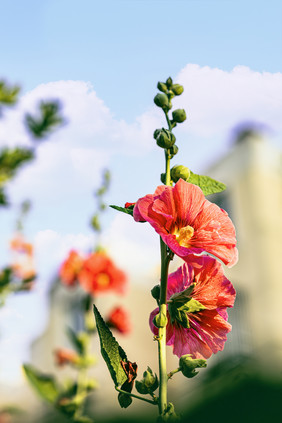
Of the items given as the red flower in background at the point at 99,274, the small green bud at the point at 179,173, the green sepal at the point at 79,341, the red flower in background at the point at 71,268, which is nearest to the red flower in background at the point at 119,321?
the red flower in background at the point at 99,274

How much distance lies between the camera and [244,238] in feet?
33.7

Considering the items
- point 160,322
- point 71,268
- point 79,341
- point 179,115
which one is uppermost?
point 71,268

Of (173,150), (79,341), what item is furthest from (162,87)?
(79,341)

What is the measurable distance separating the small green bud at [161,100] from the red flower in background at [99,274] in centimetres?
177

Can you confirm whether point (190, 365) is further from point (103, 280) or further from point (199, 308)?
point (103, 280)

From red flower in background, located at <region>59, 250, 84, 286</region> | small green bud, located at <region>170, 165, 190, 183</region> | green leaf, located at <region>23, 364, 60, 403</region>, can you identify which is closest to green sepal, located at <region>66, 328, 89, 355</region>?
red flower in background, located at <region>59, 250, 84, 286</region>

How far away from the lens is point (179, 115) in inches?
42.5

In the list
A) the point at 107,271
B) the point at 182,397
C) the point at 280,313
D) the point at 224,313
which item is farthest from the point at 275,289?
the point at 224,313

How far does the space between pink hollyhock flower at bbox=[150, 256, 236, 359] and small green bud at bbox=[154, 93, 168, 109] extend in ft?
1.14

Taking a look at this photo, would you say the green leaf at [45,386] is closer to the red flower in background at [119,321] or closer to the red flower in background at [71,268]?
the red flower in background at [71,268]

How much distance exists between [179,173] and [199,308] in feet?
0.84

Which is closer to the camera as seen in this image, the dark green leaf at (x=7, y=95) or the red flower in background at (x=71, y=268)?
the dark green leaf at (x=7, y=95)

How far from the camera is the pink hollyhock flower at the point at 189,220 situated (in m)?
0.94

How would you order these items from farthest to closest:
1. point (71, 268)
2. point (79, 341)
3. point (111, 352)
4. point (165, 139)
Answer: point (71, 268)
point (79, 341)
point (165, 139)
point (111, 352)
